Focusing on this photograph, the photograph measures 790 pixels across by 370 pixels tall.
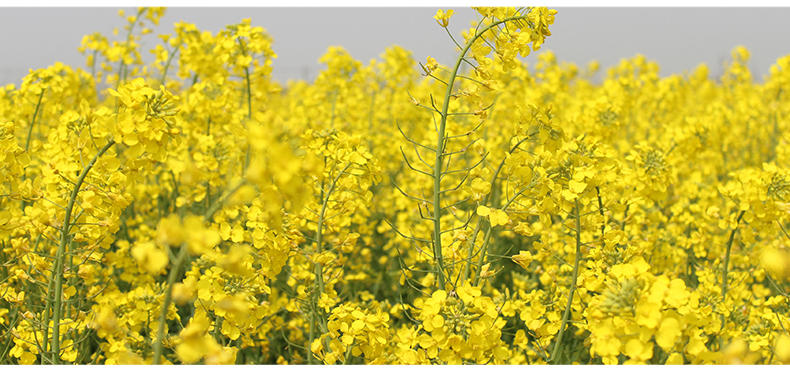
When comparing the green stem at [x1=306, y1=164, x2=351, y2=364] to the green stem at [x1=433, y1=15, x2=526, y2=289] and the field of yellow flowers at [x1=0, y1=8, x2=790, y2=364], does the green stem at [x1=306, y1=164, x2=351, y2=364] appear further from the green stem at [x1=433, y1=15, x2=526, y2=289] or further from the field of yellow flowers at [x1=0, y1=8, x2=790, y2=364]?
the green stem at [x1=433, y1=15, x2=526, y2=289]

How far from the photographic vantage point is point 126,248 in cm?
356

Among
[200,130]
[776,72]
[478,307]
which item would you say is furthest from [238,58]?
[776,72]

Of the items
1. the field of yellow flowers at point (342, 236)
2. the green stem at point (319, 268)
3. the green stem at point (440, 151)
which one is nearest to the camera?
the field of yellow flowers at point (342, 236)

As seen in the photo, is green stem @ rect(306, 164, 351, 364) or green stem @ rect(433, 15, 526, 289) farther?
green stem @ rect(306, 164, 351, 364)

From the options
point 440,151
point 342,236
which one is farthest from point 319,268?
point 440,151

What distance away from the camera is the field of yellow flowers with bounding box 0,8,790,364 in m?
1.54

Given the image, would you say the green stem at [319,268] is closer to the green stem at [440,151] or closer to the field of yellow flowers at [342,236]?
the field of yellow flowers at [342,236]

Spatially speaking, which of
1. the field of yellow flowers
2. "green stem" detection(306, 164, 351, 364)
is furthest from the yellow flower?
"green stem" detection(306, 164, 351, 364)

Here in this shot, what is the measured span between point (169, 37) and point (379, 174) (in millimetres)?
3894

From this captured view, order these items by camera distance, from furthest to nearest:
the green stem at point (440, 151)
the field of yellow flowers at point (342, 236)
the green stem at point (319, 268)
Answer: the green stem at point (319, 268), the green stem at point (440, 151), the field of yellow flowers at point (342, 236)

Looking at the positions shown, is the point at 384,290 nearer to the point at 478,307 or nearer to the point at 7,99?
the point at 478,307

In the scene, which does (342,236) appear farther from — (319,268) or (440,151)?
(440,151)

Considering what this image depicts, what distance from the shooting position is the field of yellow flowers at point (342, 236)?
60.5 inches

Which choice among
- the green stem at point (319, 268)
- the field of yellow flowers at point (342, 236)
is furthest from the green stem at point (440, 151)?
the green stem at point (319, 268)
